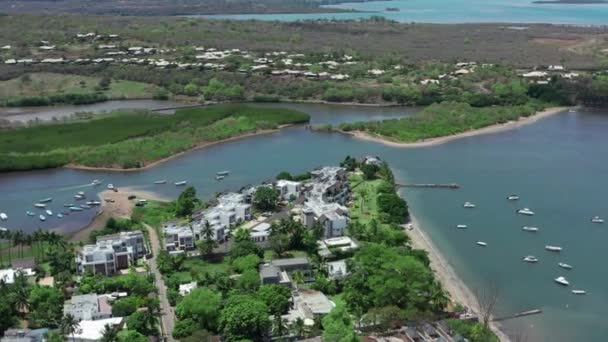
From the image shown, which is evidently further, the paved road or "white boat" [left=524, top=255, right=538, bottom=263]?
"white boat" [left=524, top=255, right=538, bottom=263]

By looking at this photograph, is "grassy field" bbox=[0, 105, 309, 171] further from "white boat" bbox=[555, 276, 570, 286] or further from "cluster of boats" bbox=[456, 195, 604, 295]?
"white boat" bbox=[555, 276, 570, 286]

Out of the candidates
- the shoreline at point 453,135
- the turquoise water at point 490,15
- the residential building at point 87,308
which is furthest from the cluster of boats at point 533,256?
the turquoise water at point 490,15

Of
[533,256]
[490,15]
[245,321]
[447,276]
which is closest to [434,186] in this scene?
[533,256]

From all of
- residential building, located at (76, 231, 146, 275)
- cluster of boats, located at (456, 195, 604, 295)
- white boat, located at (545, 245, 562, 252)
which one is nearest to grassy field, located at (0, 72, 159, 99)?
residential building, located at (76, 231, 146, 275)

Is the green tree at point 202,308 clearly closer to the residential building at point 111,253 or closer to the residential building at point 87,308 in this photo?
the residential building at point 87,308

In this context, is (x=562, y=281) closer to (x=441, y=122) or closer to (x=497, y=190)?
(x=497, y=190)

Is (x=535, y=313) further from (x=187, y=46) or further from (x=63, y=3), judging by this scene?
(x=63, y=3)

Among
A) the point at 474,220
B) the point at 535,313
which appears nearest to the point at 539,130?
the point at 474,220

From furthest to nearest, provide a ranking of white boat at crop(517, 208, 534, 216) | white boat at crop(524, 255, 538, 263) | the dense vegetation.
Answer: the dense vegetation → white boat at crop(517, 208, 534, 216) → white boat at crop(524, 255, 538, 263)
